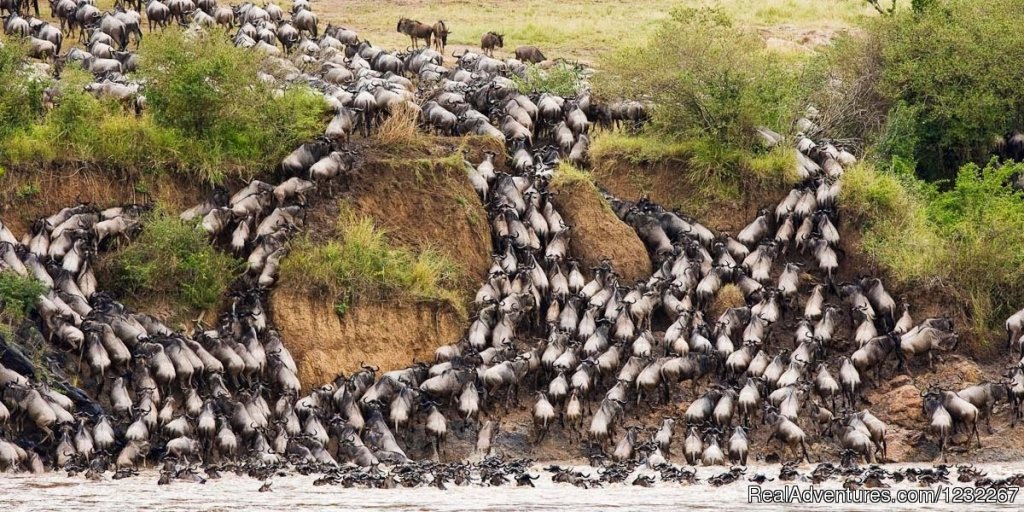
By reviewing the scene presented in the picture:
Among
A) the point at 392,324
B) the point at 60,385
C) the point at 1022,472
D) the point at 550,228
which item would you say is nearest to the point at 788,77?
the point at 550,228

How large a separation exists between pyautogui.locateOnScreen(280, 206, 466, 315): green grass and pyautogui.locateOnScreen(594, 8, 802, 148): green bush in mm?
5572

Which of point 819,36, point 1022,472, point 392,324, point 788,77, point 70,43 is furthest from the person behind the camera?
point 819,36

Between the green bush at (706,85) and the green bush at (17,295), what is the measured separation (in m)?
11.1

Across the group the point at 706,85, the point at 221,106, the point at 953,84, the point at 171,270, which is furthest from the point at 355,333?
the point at 953,84

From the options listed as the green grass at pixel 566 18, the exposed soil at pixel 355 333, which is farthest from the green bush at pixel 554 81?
the green grass at pixel 566 18

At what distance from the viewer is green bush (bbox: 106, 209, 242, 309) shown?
76.7 ft

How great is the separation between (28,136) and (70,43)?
33.9 feet

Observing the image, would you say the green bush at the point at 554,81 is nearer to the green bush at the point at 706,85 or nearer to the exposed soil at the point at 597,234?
the green bush at the point at 706,85

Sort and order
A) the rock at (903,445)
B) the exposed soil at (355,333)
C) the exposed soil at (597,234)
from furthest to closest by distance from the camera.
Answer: the exposed soil at (597,234) < the exposed soil at (355,333) < the rock at (903,445)

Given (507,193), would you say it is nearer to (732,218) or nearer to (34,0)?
(732,218)

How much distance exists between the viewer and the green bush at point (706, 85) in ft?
91.5

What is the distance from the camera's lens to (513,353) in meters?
23.0

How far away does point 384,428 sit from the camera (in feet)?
69.5

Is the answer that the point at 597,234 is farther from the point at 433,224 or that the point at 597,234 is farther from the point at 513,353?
the point at 513,353
